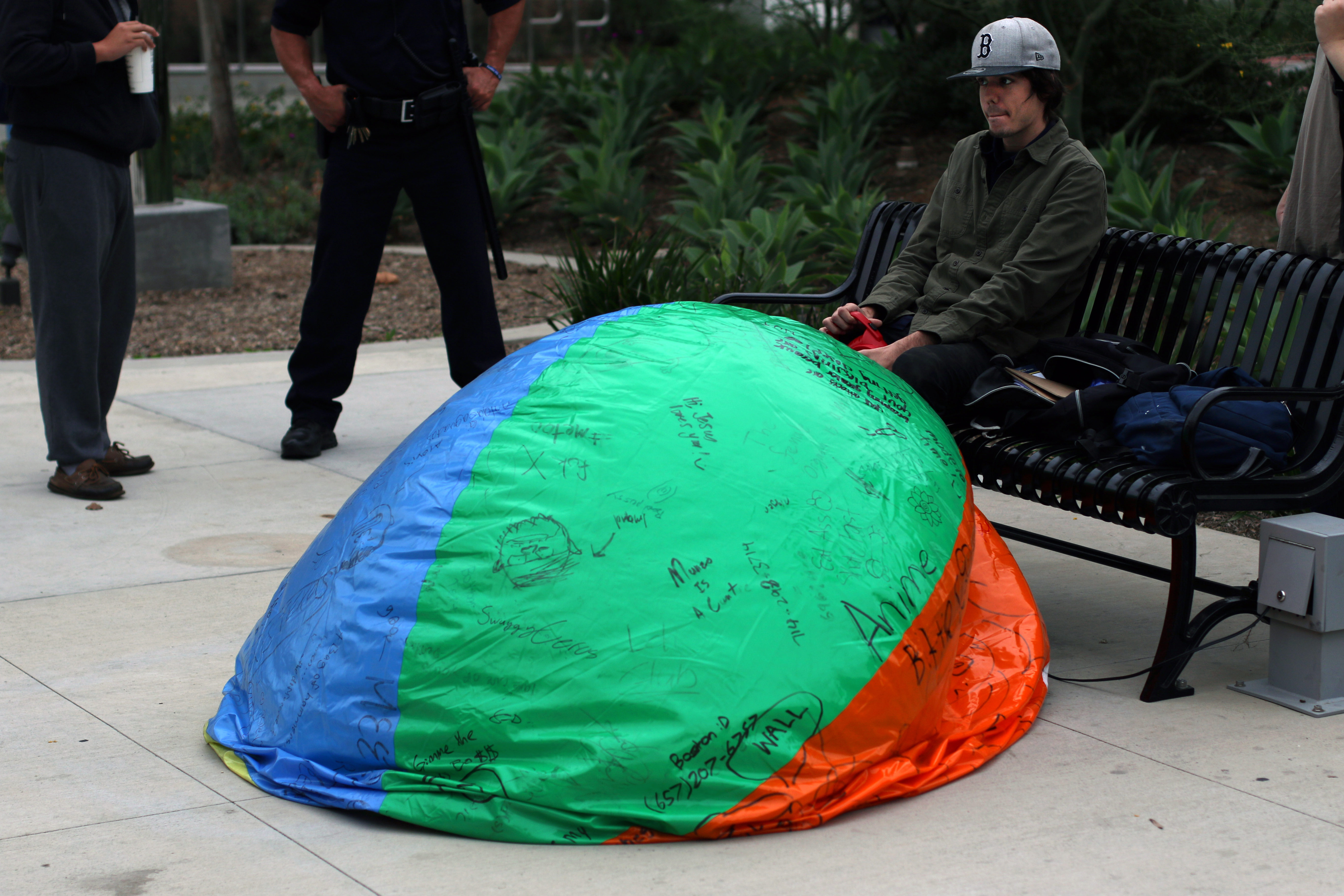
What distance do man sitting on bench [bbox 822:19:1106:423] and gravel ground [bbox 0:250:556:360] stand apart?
374 centimetres

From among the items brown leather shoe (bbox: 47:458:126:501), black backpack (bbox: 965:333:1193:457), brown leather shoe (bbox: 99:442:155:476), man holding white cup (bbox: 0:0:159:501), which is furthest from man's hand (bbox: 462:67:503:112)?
black backpack (bbox: 965:333:1193:457)

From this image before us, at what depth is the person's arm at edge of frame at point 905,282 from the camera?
454 centimetres

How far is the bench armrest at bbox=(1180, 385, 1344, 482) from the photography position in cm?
340

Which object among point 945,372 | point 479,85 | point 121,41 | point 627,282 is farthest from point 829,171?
point 945,372

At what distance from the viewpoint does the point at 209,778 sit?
3.12 metres

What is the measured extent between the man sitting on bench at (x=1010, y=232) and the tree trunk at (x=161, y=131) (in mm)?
5059

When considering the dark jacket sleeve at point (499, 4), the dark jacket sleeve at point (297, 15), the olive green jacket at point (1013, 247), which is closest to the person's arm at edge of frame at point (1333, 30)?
the olive green jacket at point (1013, 247)

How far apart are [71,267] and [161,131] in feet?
11.9

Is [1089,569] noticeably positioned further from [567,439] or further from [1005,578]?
[567,439]

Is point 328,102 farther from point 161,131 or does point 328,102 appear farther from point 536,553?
point 536,553

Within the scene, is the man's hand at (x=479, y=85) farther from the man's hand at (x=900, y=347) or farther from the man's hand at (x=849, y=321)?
the man's hand at (x=900, y=347)

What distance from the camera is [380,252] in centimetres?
612

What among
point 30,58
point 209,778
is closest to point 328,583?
point 209,778

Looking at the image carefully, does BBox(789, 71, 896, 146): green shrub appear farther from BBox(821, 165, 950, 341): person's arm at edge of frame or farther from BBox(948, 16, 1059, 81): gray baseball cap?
BBox(948, 16, 1059, 81): gray baseball cap
